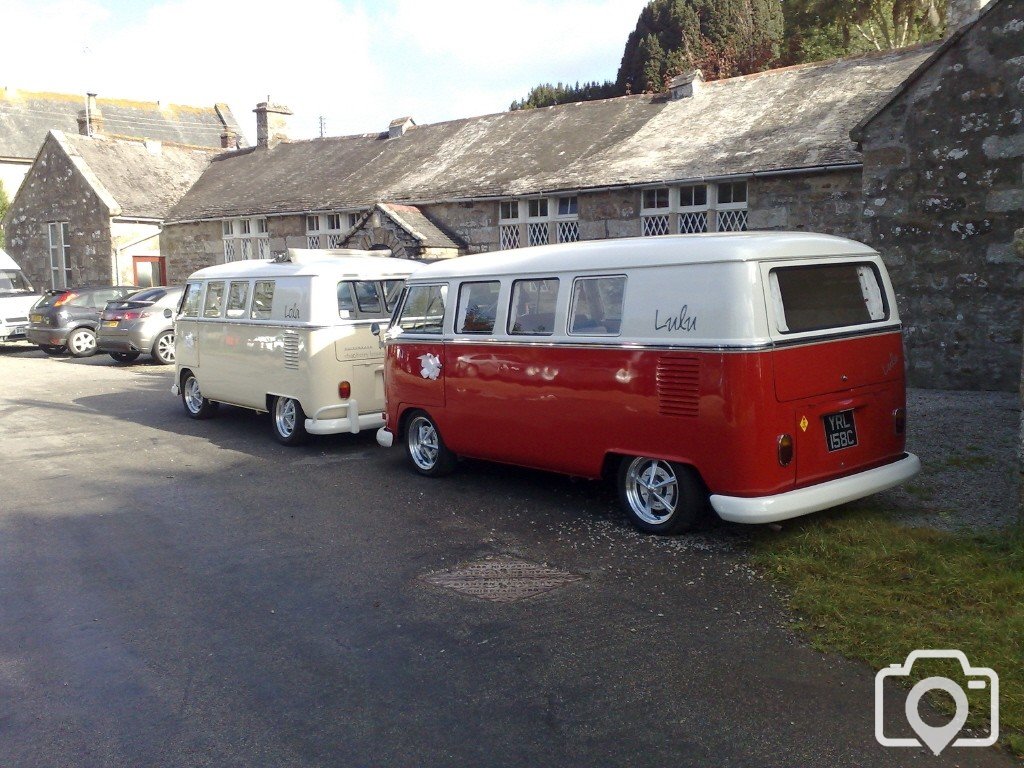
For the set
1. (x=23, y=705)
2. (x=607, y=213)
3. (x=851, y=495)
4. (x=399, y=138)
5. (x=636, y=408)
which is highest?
(x=399, y=138)

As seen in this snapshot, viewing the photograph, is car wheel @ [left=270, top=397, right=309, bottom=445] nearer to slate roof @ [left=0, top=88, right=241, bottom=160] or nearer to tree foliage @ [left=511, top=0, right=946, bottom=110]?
tree foliage @ [left=511, top=0, right=946, bottom=110]

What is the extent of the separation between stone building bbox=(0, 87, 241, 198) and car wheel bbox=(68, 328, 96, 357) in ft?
83.1

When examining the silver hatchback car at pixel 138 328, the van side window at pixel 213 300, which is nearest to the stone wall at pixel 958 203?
the van side window at pixel 213 300

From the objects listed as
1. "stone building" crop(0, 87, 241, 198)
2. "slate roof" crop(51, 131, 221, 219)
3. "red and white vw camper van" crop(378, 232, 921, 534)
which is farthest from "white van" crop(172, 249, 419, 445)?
"stone building" crop(0, 87, 241, 198)

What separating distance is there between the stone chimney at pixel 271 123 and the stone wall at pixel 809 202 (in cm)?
2071

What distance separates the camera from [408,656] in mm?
4887

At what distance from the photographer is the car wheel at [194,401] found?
12625 mm

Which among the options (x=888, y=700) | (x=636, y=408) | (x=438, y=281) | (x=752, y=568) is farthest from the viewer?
(x=438, y=281)

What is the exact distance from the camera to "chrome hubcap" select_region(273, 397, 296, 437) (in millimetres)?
10547

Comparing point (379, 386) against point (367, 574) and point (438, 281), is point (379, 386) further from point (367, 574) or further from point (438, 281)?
point (367, 574)

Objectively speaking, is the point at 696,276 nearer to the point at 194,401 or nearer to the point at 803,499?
the point at 803,499

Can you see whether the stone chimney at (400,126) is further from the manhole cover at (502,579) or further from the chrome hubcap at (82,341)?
the manhole cover at (502,579)

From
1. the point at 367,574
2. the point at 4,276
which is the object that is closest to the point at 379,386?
the point at 367,574

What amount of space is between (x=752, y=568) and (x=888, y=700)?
1.85 meters
